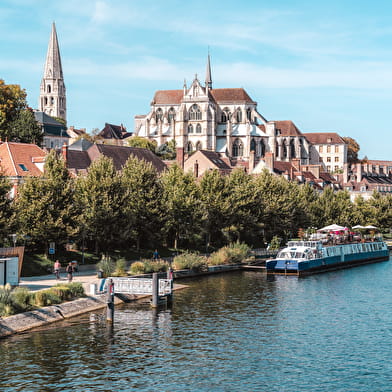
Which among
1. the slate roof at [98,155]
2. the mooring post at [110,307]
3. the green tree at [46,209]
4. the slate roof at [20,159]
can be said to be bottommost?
the mooring post at [110,307]

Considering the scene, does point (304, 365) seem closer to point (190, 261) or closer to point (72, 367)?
point (72, 367)

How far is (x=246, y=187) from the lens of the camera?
273 ft

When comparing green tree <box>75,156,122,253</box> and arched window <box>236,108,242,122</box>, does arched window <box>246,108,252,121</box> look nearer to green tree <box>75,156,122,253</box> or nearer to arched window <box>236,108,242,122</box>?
arched window <box>236,108,242,122</box>

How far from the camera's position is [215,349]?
3366 cm

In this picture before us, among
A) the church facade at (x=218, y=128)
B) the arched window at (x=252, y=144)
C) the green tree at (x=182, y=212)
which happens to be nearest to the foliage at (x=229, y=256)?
the green tree at (x=182, y=212)

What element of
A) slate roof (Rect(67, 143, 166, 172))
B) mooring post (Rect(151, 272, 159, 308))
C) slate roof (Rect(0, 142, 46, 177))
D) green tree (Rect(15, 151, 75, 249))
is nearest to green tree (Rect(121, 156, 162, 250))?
green tree (Rect(15, 151, 75, 249))

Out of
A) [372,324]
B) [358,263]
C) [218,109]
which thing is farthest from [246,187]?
[218,109]

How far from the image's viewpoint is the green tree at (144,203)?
66.1m

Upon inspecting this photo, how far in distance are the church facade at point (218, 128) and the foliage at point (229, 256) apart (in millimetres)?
105690

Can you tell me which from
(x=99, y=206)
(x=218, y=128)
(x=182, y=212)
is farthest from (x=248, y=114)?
(x=99, y=206)

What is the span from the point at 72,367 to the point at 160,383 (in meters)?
4.68

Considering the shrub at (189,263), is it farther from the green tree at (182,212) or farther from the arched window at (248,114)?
the arched window at (248,114)

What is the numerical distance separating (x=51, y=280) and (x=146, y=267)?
9.25 metres

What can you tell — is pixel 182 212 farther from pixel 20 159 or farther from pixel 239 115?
pixel 239 115
